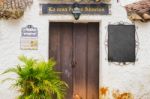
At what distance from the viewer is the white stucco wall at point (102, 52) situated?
1025 centimetres

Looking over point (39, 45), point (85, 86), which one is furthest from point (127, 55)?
point (39, 45)

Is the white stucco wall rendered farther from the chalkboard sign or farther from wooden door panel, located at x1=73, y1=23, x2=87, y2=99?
wooden door panel, located at x1=73, y1=23, x2=87, y2=99

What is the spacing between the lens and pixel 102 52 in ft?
33.9

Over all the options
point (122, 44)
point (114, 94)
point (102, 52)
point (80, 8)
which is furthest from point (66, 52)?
point (114, 94)

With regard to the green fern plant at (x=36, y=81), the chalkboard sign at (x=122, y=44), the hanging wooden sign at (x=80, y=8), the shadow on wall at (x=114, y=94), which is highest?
the hanging wooden sign at (x=80, y=8)

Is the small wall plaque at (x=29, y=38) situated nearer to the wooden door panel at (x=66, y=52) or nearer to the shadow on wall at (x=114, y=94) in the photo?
the wooden door panel at (x=66, y=52)

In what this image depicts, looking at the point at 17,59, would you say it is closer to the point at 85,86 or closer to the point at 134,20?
the point at 85,86

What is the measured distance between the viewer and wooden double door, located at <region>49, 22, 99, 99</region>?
34.9 feet

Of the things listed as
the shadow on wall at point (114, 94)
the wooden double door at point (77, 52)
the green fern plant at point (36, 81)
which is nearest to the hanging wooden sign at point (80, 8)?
the wooden double door at point (77, 52)

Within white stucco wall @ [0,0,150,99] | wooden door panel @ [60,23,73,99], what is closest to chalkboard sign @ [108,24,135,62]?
white stucco wall @ [0,0,150,99]

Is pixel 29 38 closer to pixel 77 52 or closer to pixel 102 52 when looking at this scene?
pixel 77 52

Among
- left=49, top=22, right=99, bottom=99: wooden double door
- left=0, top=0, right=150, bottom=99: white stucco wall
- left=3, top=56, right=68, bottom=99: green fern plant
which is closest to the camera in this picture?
left=3, top=56, right=68, bottom=99: green fern plant

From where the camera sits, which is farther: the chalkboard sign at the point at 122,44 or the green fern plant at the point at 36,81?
the chalkboard sign at the point at 122,44

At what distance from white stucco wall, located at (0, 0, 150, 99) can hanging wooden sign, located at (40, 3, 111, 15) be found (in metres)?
0.12
